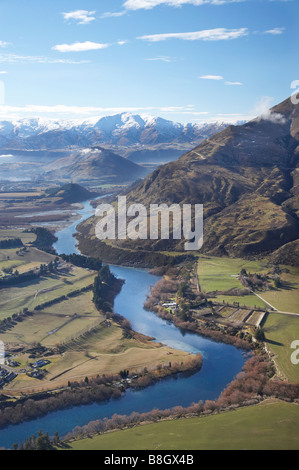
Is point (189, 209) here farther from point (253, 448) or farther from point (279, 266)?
point (253, 448)

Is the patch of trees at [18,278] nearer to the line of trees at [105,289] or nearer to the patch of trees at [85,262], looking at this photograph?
the patch of trees at [85,262]

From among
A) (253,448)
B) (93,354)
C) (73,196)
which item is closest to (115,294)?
(93,354)

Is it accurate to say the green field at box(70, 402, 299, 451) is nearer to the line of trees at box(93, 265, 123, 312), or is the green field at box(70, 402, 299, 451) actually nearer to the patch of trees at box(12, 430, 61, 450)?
the patch of trees at box(12, 430, 61, 450)

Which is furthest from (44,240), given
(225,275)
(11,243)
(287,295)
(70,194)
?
(70,194)

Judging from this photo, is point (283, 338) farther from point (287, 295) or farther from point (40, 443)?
point (40, 443)
